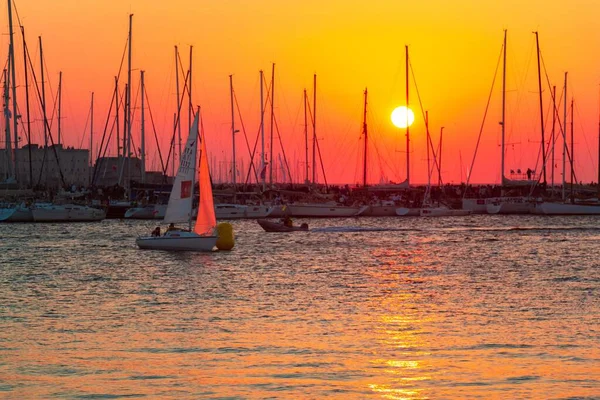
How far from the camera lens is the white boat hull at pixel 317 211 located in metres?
106

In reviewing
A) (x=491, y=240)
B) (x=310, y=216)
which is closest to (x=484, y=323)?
(x=491, y=240)

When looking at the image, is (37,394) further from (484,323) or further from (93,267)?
(93,267)

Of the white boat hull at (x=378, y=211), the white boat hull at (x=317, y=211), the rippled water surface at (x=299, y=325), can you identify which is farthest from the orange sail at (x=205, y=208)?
the white boat hull at (x=378, y=211)

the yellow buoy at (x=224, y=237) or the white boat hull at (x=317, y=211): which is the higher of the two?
the white boat hull at (x=317, y=211)

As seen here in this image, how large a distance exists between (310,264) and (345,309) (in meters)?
20.0

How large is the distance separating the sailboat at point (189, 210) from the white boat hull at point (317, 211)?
50004mm

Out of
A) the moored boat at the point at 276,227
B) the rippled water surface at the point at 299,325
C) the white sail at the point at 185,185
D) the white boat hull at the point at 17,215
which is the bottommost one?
the rippled water surface at the point at 299,325

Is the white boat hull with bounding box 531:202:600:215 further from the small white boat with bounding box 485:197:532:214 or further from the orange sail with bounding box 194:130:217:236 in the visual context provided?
the orange sail with bounding box 194:130:217:236

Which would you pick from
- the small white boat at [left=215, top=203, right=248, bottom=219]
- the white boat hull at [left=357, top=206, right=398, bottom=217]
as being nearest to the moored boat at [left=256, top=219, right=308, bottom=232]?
the small white boat at [left=215, top=203, right=248, bottom=219]

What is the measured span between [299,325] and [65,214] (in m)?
72.3

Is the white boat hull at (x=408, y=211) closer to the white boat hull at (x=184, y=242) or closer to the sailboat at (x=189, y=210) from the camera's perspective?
the sailboat at (x=189, y=210)

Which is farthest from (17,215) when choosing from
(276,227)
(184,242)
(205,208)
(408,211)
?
(184,242)

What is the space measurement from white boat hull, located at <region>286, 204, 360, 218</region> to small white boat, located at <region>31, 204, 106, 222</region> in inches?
737

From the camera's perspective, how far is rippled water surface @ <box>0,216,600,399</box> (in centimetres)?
1991
